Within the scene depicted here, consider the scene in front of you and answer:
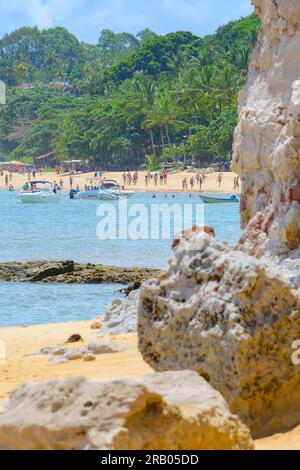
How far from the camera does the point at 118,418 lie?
4.32 m

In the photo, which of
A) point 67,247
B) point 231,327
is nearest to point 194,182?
point 67,247

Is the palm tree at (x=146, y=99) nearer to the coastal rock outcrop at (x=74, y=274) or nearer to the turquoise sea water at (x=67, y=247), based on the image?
the turquoise sea water at (x=67, y=247)

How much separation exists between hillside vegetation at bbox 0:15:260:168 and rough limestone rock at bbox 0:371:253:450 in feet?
224

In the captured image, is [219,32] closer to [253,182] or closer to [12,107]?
[12,107]

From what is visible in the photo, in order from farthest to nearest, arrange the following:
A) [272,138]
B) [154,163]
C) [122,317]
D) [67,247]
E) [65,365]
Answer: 1. [154,163]
2. [67,247]
3. [122,317]
4. [272,138]
5. [65,365]

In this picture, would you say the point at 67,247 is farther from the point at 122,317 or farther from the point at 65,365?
the point at 65,365

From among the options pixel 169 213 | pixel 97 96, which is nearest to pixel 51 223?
pixel 169 213

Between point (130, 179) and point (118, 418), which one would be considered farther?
point (130, 179)

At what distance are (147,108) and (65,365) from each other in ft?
257

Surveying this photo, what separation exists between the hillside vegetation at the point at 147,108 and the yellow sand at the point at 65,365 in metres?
62.1

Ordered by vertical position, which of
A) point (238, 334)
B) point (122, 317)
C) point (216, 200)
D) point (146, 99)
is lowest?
point (216, 200)

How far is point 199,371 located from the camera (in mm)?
5789

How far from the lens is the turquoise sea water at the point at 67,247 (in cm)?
1619

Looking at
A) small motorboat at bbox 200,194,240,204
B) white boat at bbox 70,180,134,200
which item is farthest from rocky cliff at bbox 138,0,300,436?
white boat at bbox 70,180,134,200
